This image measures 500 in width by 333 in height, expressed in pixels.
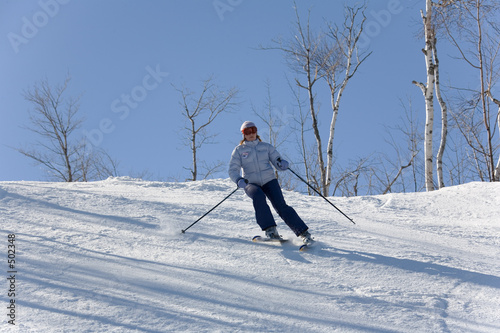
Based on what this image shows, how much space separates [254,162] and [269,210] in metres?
0.60

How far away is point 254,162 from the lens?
4684mm

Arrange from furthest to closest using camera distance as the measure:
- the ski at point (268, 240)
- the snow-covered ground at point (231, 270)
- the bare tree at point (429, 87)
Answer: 1. the bare tree at point (429, 87)
2. the ski at point (268, 240)
3. the snow-covered ground at point (231, 270)

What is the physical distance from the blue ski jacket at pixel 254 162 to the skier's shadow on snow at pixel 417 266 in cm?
108

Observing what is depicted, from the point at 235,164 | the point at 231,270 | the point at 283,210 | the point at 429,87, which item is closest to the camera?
the point at 231,270

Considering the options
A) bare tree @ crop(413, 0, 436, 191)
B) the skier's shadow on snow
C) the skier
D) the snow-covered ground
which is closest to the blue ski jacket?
the skier

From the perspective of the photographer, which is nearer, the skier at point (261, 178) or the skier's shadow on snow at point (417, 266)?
the skier's shadow on snow at point (417, 266)

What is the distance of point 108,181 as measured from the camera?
9055 mm

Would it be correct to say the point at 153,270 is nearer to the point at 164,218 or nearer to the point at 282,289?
the point at 282,289

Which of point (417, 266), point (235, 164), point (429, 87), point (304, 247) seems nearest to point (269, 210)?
point (304, 247)

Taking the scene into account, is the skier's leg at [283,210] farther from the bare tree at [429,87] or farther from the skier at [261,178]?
the bare tree at [429,87]

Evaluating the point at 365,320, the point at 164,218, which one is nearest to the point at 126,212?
Answer: the point at 164,218

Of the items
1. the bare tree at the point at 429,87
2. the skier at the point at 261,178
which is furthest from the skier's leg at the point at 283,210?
the bare tree at the point at 429,87

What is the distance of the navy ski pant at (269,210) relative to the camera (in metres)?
4.43

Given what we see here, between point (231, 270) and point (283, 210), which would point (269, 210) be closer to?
point (283, 210)
